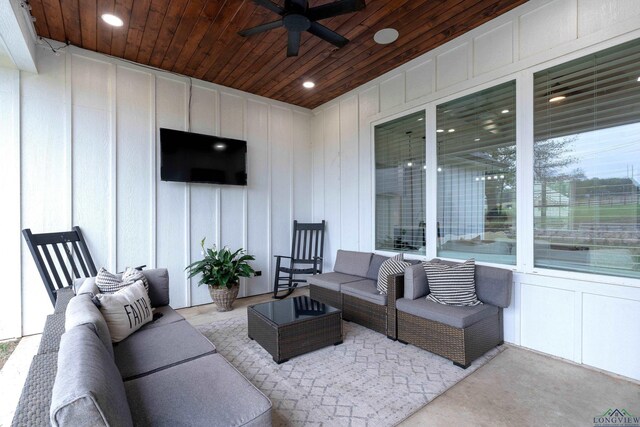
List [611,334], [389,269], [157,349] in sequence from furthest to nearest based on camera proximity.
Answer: [389,269] < [611,334] < [157,349]

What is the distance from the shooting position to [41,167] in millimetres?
3213

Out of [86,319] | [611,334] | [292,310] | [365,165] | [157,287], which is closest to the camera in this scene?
[86,319]

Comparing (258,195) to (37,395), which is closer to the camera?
(37,395)

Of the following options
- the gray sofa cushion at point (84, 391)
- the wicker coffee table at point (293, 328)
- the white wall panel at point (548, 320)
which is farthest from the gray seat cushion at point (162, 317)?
the white wall panel at point (548, 320)

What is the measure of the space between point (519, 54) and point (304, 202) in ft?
11.8

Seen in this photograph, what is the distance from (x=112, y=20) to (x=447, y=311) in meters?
4.18

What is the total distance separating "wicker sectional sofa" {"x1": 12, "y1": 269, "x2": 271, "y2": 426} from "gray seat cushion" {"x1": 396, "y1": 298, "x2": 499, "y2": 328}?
5.76 ft

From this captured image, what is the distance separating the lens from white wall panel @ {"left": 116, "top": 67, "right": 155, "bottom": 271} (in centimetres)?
366

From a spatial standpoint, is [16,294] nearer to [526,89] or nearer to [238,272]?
[238,272]

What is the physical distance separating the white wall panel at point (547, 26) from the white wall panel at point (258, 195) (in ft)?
11.6

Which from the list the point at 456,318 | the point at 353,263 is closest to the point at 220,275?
the point at 353,263

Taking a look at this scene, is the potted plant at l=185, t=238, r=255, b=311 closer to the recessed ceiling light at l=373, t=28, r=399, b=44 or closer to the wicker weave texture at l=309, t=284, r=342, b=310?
the wicker weave texture at l=309, t=284, r=342, b=310

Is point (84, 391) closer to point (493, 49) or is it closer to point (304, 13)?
point (304, 13)

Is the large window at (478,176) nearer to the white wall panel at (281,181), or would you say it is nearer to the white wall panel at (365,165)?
the white wall panel at (365,165)
